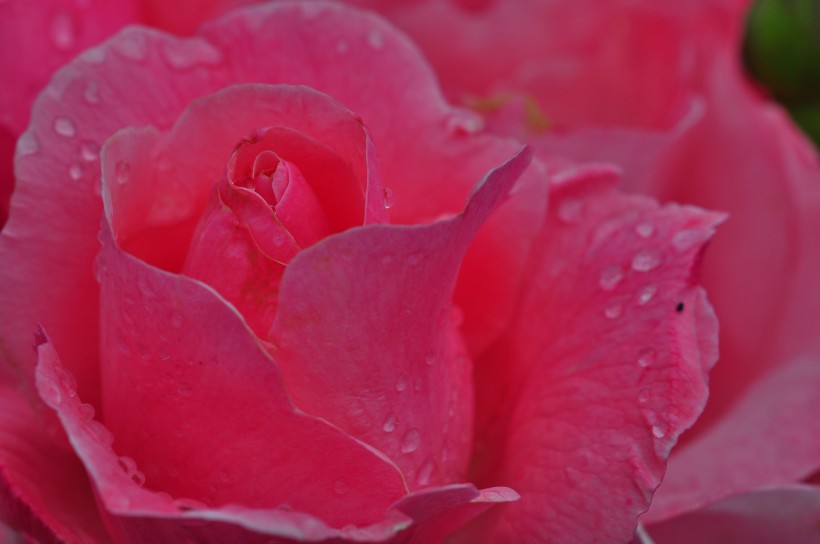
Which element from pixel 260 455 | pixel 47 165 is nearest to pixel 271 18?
pixel 47 165

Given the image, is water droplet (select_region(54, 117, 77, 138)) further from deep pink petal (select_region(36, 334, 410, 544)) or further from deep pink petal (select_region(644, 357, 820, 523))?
deep pink petal (select_region(644, 357, 820, 523))

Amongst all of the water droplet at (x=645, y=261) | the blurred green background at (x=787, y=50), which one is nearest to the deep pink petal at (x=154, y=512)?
the water droplet at (x=645, y=261)

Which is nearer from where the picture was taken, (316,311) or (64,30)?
(316,311)

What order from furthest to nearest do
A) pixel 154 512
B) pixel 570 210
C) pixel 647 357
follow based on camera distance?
pixel 570 210, pixel 647 357, pixel 154 512

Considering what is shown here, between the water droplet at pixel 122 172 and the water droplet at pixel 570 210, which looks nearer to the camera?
the water droplet at pixel 122 172

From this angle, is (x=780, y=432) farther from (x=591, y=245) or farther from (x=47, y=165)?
(x=47, y=165)

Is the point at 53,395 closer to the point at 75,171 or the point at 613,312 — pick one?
the point at 75,171

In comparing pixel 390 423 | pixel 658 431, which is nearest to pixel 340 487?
pixel 390 423

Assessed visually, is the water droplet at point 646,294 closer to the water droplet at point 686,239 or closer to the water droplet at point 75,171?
the water droplet at point 686,239
